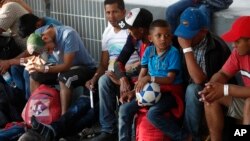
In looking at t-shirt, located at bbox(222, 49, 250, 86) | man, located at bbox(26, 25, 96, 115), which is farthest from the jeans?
t-shirt, located at bbox(222, 49, 250, 86)

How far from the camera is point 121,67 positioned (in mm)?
4906

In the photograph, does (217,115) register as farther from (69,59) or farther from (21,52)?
(21,52)

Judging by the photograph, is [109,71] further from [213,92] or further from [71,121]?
[213,92]

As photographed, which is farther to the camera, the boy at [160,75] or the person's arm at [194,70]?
the boy at [160,75]

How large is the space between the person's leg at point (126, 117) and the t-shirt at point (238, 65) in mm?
888

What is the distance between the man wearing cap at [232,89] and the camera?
377 centimetres

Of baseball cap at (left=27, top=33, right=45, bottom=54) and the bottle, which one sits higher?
baseball cap at (left=27, top=33, right=45, bottom=54)

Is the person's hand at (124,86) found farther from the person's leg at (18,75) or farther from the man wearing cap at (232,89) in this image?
the person's leg at (18,75)

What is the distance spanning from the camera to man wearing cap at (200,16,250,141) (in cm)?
377

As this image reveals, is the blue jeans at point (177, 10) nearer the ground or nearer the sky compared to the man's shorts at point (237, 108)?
nearer the sky

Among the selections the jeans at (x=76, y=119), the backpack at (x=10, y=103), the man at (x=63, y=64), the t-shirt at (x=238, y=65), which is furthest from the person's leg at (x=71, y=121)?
the t-shirt at (x=238, y=65)

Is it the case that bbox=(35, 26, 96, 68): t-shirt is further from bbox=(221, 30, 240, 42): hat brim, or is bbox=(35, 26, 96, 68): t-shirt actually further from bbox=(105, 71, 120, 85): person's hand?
bbox=(221, 30, 240, 42): hat brim

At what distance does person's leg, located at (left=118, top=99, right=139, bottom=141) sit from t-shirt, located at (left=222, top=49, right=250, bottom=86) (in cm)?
89

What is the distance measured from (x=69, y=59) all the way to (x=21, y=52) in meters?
1.09
